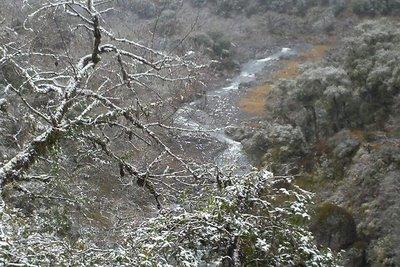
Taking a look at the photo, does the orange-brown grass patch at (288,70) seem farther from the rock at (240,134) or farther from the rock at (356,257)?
the rock at (356,257)

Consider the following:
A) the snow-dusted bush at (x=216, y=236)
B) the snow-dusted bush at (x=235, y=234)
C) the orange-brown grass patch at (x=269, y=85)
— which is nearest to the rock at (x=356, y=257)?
the snow-dusted bush at (x=216, y=236)

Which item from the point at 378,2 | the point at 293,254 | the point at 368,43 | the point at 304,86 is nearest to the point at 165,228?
the point at 293,254

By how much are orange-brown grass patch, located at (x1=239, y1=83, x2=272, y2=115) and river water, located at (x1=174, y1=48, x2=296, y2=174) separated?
11.2 inches

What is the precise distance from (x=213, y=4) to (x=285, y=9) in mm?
4475

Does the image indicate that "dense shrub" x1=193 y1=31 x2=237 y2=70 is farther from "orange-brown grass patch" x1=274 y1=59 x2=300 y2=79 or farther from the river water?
"orange-brown grass patch" x1=274 y1=59 x2=300 y2=79

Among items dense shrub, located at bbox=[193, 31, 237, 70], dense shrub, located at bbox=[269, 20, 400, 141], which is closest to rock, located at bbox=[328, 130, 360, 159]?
dense shrub, located at bbox=[269, 20, 400, 141]

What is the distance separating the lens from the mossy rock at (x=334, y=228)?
934 centimetres

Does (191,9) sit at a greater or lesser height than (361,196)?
lesser

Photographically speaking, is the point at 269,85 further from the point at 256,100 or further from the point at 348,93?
the point at 348,93

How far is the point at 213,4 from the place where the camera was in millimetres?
30734

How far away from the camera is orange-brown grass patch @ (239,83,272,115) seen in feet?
63.9

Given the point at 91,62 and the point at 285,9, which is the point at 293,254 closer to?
the point at 91,62

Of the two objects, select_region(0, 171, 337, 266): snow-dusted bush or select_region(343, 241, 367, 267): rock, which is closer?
select_region(0, 171, 337, 266): snow-dusted bush

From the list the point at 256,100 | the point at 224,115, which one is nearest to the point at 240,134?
the point at 224,115
